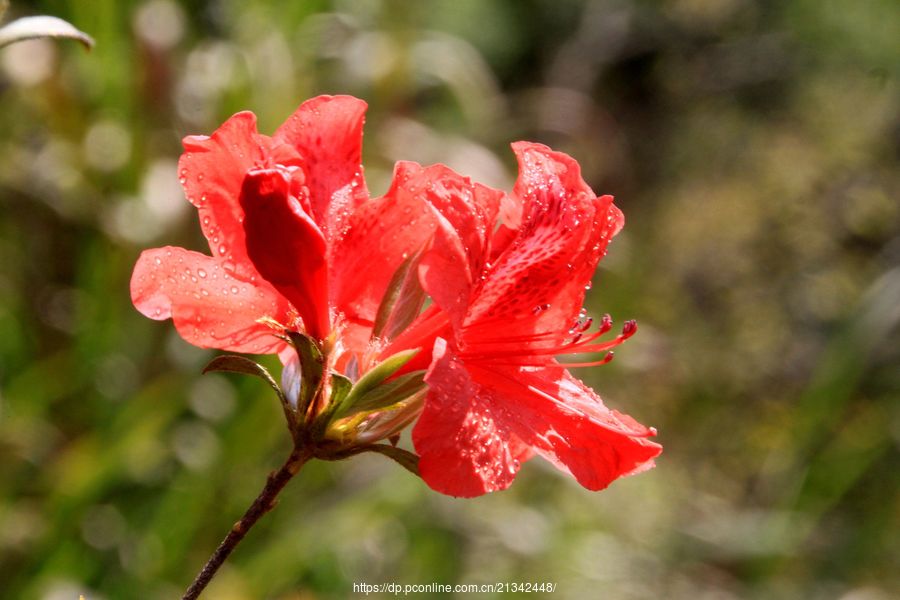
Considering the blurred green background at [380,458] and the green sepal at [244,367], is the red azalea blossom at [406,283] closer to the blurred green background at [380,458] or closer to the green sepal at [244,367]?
the green sepal at [244,367]

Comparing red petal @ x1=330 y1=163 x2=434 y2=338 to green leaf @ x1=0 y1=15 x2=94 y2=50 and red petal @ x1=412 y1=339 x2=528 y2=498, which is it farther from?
green leaf @ x1=0 y1=15 x2=94 y2=50

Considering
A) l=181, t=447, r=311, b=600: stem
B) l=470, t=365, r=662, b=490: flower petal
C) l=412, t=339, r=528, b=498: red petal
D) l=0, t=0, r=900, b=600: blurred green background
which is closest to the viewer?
l=181, t=447, r=311, b=600: stem

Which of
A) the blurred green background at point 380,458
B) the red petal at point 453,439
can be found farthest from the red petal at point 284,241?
the blurred green background at point 380,458

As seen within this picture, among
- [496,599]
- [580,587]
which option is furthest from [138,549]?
[580,587]

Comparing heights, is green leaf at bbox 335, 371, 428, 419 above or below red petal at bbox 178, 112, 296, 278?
below

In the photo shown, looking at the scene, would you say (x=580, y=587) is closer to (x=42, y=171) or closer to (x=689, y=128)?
(x=42, y=171)

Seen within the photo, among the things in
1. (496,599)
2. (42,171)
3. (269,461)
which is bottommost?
(496,599)

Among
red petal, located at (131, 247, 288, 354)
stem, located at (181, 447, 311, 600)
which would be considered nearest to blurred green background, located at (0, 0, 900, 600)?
red petal, located at (131, 247, 288, 354)
